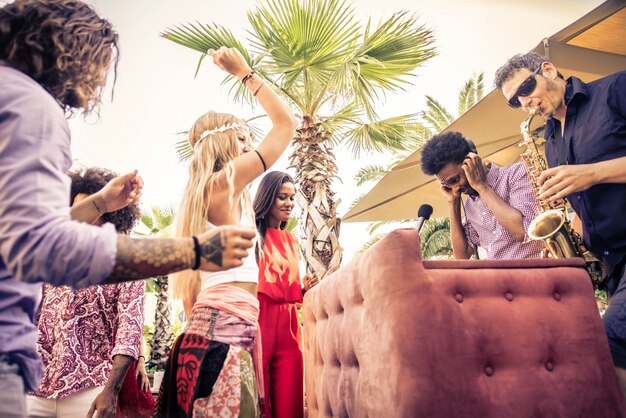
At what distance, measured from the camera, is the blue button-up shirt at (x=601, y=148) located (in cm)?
196

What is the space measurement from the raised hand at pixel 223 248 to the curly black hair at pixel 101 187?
2040 mm

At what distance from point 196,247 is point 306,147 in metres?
4.78

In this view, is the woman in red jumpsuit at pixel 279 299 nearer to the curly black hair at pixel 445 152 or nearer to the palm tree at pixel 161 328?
the curly black hair at pixel 445 152

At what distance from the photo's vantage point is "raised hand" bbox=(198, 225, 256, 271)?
3.21ft

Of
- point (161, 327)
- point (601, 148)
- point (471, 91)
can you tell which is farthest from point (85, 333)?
point (471, 91)

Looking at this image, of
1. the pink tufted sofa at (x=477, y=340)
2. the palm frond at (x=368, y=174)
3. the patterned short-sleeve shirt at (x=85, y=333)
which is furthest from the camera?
the palm frond at (x=368, y=174)

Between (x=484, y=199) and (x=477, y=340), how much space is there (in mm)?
1310

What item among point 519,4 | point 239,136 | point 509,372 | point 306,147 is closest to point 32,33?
point 239,136

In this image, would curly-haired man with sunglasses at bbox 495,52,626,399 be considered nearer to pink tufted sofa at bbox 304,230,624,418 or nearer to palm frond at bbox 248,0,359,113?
pink tufted sofa at bbox 304,230,624,418

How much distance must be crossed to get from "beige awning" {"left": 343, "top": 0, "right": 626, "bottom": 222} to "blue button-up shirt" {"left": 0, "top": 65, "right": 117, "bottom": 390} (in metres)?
4.42

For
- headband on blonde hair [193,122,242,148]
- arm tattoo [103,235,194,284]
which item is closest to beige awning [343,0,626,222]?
headband on blonde hair [193,122,242,148]

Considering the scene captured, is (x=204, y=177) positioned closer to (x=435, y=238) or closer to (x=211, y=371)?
(x=211, y=371)

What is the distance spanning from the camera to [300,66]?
5.62 m

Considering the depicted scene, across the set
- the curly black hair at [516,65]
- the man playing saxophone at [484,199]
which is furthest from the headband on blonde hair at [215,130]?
the curly black hair at [516,65]
